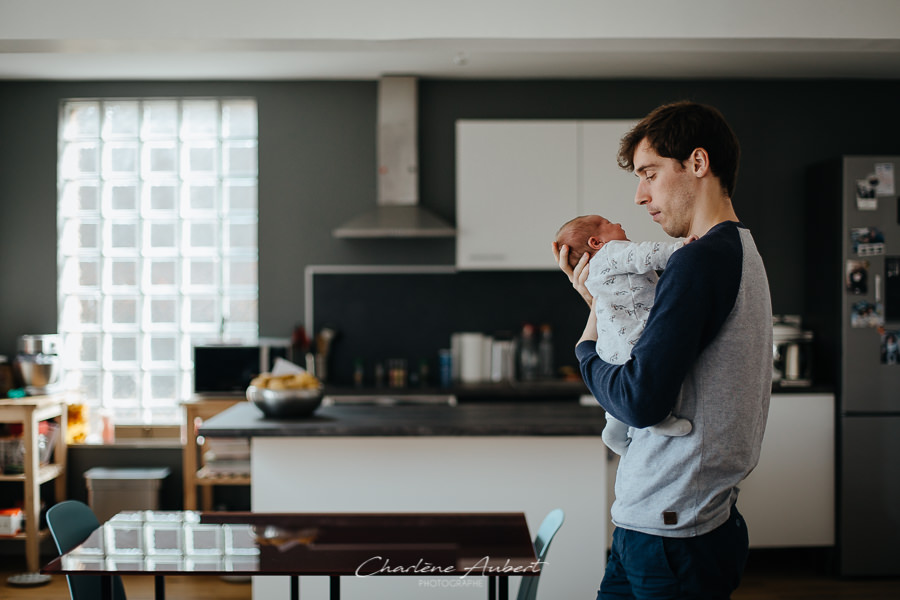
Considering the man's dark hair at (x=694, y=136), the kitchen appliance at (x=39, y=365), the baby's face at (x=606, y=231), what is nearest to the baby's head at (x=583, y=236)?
the baby's face at (x=606, y=231)

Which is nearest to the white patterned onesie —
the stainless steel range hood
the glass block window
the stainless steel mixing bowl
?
the stainless steel mixing bowl

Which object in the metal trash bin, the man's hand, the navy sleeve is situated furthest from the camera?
the metal trash bin

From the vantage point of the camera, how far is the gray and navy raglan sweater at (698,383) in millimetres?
1182

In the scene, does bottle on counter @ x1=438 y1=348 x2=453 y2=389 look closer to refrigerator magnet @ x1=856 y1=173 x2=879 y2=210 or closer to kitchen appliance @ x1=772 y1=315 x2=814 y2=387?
kitchen appliance @ x1=772 y1=315 x2=814 y2=387

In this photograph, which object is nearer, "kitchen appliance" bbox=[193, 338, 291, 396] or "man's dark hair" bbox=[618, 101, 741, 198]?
"man's dark hair" bbox=[618, 101, 741, 198]

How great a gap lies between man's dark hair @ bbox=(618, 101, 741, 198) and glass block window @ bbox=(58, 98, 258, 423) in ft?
12.3

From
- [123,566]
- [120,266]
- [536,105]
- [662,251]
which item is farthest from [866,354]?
[120,266]

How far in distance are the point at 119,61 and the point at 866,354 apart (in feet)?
14.3

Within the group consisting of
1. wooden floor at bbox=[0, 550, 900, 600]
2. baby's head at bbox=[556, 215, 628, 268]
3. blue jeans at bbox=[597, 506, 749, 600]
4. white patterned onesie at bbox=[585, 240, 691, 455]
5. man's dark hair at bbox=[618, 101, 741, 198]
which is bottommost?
wooden floor at bbox=[0, 550, 900, 600]

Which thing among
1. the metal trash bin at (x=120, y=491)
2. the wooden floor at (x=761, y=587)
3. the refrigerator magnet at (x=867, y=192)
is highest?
the refrigerator magnet at (x=867, y=192)

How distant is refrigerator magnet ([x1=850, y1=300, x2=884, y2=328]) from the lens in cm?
387

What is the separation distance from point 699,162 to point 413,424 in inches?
64.3

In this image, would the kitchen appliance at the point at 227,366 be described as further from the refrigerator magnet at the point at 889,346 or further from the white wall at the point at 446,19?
the refrigerator magnet at the point at 889,346
